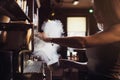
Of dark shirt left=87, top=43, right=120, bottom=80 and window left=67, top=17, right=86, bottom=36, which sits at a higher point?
window left=67, top=17, right=86, bottom=36

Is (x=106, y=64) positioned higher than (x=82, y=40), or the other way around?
(x=82, y=40)

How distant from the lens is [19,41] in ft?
7.01

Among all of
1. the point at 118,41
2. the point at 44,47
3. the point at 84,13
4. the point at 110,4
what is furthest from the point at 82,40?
the point at 84,13

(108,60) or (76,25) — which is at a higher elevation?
(76,25)

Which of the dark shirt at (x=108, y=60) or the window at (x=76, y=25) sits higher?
the window at (x=76, y=25)

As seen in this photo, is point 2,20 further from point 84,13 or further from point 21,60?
point 84,13

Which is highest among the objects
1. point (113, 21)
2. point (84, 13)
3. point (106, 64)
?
point (84, 13)

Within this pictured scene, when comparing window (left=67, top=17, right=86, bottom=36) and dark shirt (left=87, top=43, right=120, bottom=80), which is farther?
window (left=67, top=17, right=86, bottom=36)

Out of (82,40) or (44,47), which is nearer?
(82,40)

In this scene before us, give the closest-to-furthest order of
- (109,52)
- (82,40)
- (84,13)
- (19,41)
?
(82,40)
(109,52)
(19,41)
(84,13)

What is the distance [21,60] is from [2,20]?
13.8 inches

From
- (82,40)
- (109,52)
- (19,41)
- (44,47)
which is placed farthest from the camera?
(44,47)

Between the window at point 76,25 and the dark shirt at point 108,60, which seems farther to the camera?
the window at point 76,25

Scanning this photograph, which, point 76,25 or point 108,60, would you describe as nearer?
point 108,60
